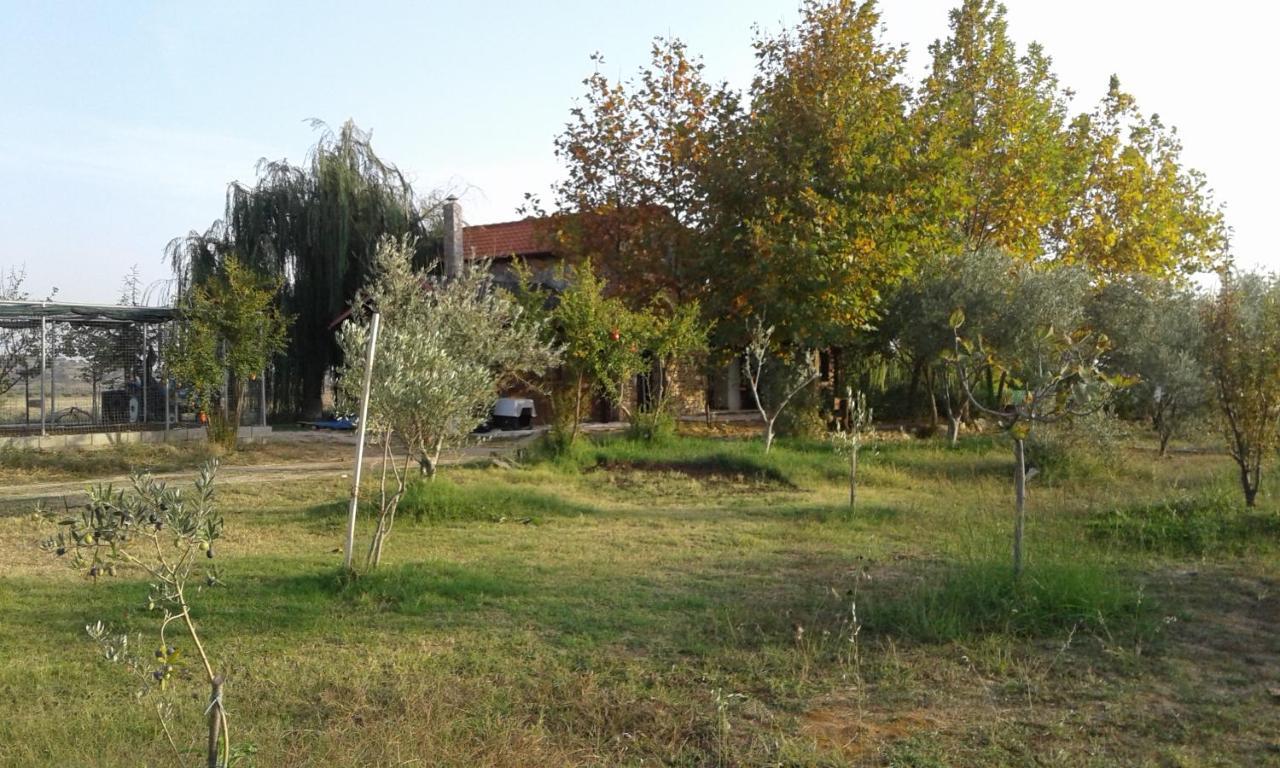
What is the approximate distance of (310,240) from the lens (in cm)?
2600

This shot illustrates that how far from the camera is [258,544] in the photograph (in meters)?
10.3

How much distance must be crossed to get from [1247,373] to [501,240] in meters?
21.3

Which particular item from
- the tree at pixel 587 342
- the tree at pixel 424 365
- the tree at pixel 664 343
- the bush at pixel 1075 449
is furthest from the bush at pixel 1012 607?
the tree at pixel 664 343

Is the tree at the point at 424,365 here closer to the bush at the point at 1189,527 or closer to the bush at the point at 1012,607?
the bush at the point at 1012,607

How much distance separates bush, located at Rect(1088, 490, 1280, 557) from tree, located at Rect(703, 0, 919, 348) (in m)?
9.62

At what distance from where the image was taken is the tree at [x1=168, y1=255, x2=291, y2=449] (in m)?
17.9

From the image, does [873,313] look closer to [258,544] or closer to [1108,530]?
[1108,530]

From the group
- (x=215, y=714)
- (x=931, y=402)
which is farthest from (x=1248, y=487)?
(x=931, y=402)

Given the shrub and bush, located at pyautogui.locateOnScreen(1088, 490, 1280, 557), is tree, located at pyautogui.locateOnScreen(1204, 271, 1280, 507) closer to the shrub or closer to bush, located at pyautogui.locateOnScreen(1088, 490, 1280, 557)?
bush, located at pyautogui.locateOnScreen(1088, 490, 1280, 557)

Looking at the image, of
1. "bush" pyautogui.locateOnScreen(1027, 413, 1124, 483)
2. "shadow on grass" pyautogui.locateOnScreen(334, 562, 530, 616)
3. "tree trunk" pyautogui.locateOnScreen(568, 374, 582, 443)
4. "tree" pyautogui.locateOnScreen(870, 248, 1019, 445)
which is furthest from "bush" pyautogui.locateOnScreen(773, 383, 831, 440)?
"shadow on grass" pyautogui.locateOnScreen(334, 562, 530, 616)

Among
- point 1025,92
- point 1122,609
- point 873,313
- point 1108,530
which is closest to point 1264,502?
point 1108,530

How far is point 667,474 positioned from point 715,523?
4.26m

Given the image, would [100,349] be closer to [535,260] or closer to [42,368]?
[42,368]

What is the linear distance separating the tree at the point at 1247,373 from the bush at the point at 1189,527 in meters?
0.60
